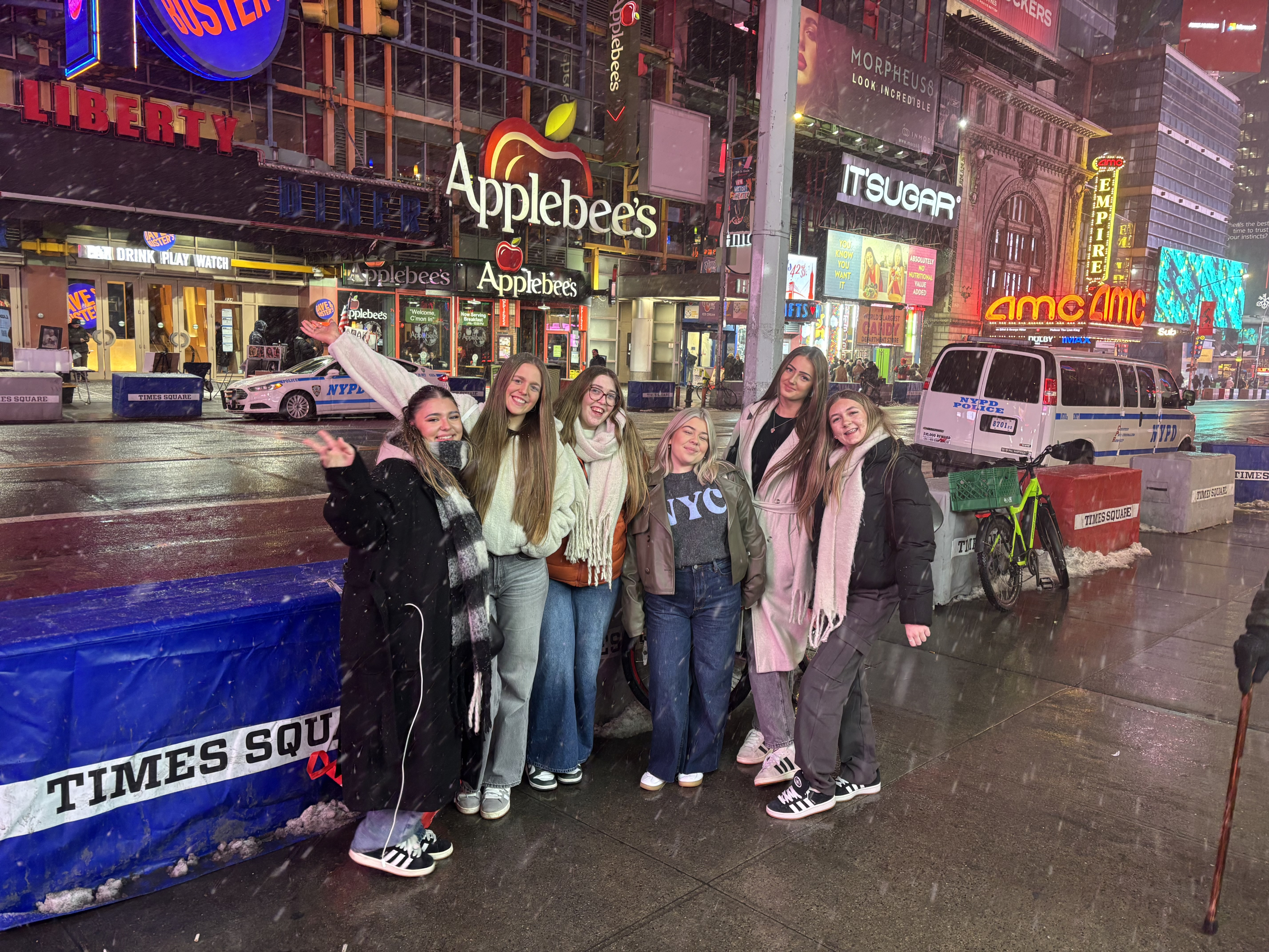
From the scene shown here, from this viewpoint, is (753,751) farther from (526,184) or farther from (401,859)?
(526,184)

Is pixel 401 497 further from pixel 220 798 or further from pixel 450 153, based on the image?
pixel 450 153

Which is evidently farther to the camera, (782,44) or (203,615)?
(782,44)

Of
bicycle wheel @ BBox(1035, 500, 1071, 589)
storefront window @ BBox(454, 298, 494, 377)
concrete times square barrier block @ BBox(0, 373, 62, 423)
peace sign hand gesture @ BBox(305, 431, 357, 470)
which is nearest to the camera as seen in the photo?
peace sign hand gesture @ BBox(305, 431, 357, 470)

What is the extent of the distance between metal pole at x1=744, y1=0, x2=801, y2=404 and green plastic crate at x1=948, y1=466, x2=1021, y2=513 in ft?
5.71

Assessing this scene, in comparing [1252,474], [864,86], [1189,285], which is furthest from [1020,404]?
[1189,285]

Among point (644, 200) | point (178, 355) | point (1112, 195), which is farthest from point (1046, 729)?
point (1112, 195)

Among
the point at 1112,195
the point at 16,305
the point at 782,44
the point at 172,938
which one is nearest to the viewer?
the point at 172,938

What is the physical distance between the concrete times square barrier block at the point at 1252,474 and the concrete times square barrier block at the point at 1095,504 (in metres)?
5.76

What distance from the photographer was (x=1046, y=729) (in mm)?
4969

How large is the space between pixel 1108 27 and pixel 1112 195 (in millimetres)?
40036

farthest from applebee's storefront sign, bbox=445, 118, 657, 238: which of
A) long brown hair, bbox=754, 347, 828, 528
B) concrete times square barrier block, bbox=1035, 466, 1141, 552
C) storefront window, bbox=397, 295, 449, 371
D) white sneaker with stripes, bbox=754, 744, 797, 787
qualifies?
white sneaker with stripes, bbox=754, 744, 797, 787

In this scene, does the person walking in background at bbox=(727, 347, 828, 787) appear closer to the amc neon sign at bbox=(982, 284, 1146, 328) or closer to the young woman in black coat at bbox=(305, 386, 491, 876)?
the young woman in black coat at bbox=(305, 386, 491, 876)

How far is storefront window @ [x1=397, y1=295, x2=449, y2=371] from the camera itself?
33.0 m

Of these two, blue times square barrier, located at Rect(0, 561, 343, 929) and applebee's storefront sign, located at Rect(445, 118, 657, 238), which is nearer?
blue times square barrier, located at Rect(0, 561, 343, 929)
